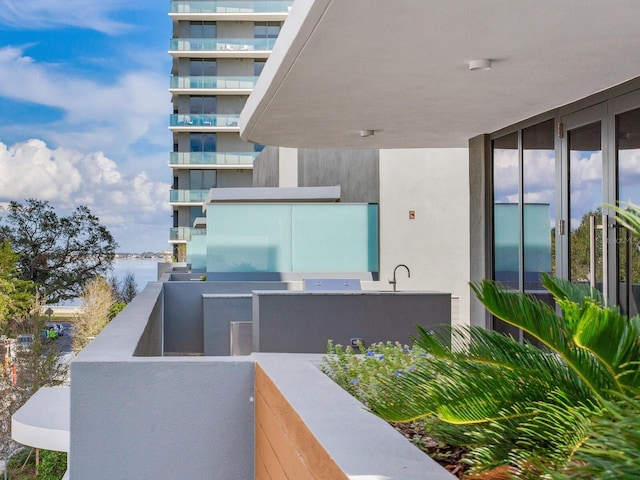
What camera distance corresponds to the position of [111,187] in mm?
66938

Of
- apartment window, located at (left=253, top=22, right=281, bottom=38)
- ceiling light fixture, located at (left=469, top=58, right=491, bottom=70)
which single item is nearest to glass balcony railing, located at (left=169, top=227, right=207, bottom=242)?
apartment window, located at (left=253, top=22, right=281, bottom=38)

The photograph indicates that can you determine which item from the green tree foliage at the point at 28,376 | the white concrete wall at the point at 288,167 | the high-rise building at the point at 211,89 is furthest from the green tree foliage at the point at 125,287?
the white concrete wall at the point at 288,167

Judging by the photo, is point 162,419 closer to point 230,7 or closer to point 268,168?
point 268,168

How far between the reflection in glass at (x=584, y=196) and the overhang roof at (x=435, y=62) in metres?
0.35

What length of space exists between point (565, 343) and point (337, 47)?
10.6 feet

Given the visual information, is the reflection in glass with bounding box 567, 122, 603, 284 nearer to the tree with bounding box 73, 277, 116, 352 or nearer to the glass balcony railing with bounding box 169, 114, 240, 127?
the tree with bounding box 73, 277, 116, 352

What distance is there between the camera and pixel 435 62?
5262 mm

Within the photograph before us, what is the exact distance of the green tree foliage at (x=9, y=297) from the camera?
132ft

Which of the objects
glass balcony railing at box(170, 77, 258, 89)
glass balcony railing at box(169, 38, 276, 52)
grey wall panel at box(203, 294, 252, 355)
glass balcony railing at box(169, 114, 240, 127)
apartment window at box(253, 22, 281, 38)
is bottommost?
grey wall panel at box(203, 294, 252, 355)

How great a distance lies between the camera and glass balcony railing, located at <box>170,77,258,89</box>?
4705 cm

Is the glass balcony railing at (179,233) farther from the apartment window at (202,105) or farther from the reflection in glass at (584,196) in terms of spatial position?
Answer: the reflection in glass at (584,196)

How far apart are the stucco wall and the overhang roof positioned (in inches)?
66.2

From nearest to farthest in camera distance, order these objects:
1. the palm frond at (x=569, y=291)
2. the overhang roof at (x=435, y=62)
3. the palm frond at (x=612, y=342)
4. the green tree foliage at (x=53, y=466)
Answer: the palm frond at (x=612, y=342) < the palm frond at (x=569, y=291) < the overhang roof at (x=435, y=62) < the green tree foliage at (x=53, y=466)

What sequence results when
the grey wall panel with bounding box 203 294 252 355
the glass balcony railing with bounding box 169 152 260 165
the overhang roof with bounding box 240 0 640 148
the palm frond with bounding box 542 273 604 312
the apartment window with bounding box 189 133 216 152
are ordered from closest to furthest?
the palm frond with bounding box 542 273 604 312, the overhang roof with bounding box 240 0 640 148, the grey wall panel with bounding box 203 294 252 355, the glass balcony railing with bounding box 169 152 260 165, the apartment window with bounding box 189 133 216 152
